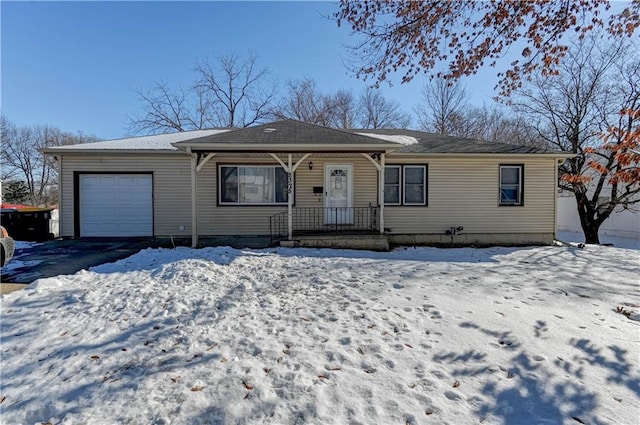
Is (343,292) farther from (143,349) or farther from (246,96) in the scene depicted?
(246,96)

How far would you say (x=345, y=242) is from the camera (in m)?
8.72

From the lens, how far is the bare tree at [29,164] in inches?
1229

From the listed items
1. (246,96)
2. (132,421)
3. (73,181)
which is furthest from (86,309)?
(246,96)

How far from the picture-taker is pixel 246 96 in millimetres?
24984

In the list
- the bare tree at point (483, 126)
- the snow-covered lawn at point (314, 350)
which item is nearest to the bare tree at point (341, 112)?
the bare tree at point (483, 126)

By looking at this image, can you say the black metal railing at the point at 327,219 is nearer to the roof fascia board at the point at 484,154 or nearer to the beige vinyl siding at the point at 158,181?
the roof fascia board at the point at 484,154

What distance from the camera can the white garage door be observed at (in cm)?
985

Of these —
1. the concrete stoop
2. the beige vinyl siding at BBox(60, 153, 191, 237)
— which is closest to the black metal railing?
the concrete stoop

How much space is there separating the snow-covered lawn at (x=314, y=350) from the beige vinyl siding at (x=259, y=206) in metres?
4.25

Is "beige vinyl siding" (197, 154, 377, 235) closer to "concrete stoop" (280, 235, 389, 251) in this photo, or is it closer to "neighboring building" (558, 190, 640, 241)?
"concrete stoop" (280, 235, 389, 251)

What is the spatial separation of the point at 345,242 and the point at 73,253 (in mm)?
6296

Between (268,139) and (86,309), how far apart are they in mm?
5448

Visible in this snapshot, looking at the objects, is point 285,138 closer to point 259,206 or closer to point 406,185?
point 259,206

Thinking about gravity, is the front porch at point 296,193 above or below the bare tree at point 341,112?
below
